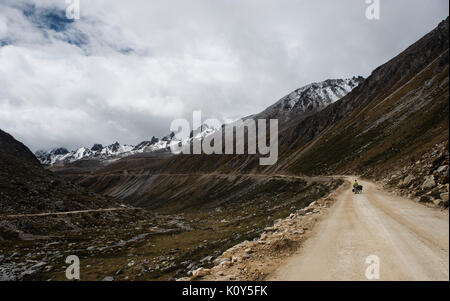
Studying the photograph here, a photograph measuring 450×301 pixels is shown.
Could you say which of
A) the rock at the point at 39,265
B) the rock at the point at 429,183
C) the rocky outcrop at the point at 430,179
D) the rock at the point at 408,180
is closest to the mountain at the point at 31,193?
the rock at the point at 39,265

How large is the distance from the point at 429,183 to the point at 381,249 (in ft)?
44.2

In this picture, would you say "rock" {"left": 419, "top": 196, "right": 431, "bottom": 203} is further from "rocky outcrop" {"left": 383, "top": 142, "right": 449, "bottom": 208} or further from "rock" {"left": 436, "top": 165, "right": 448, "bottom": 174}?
"rock" {"left": 436, "top": 165, "right": 448, "bottom": 174}

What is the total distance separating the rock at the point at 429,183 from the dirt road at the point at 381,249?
13.8 ft

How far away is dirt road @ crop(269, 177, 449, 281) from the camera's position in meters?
9.25

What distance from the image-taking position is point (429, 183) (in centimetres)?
2081

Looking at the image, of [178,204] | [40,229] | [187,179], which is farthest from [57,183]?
[187,179]

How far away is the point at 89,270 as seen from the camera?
3067cm

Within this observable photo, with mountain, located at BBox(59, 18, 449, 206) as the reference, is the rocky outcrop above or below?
below

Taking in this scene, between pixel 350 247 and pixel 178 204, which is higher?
pixel 350 247

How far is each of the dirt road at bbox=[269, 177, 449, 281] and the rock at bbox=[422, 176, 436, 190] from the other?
4.19 m

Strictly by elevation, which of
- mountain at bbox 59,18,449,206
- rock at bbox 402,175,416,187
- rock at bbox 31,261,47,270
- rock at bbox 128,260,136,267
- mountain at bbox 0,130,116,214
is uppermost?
mountain at bbox 59,18,449,206
